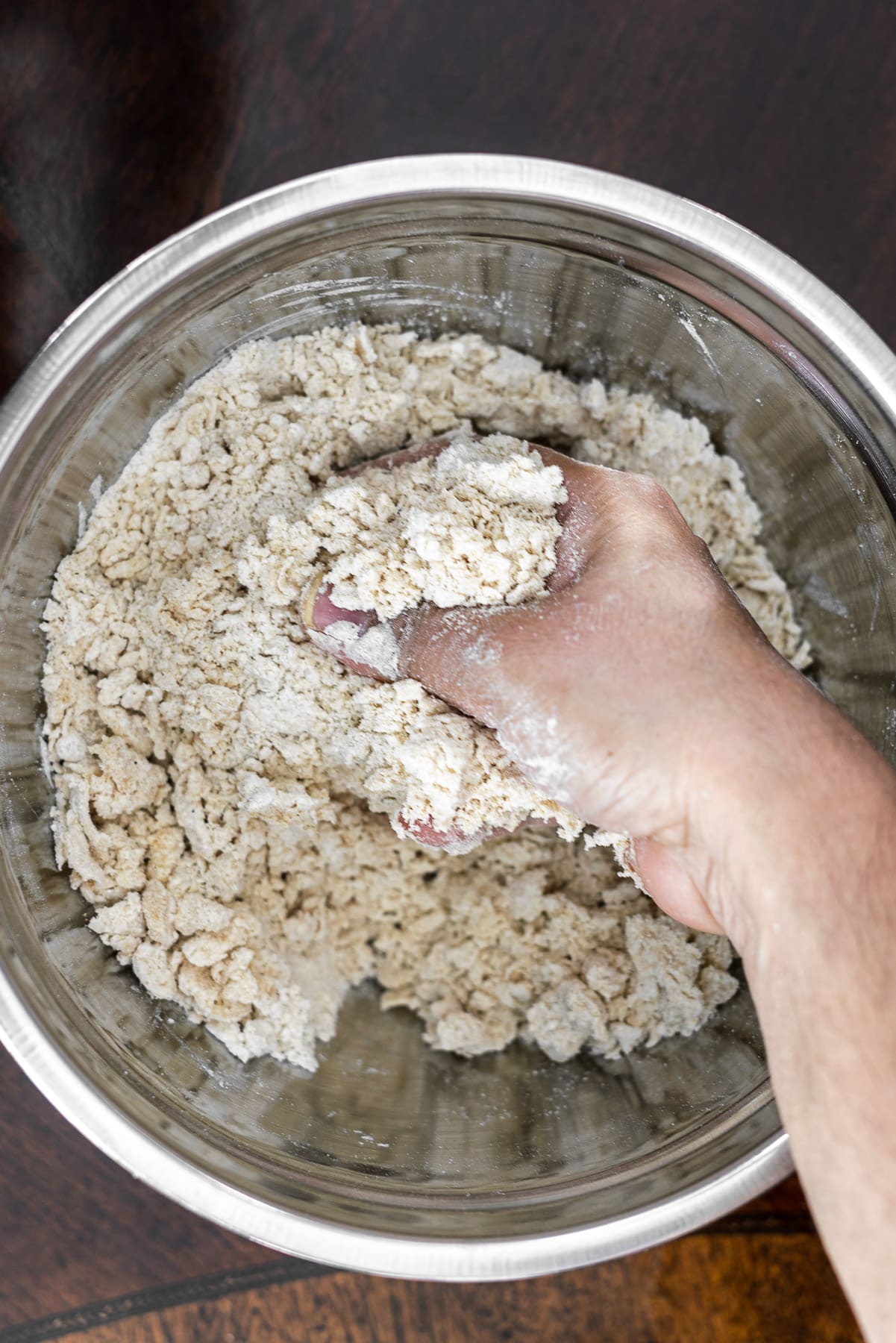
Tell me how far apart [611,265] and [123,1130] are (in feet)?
3.01

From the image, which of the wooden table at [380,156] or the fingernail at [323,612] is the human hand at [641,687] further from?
the wooden table at [380,156]

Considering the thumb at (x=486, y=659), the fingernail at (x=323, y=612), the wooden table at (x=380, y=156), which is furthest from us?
the wooden table at (x=380, y=156)

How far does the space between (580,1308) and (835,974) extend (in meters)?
0.74

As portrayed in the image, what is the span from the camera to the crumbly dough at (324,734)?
921 mm

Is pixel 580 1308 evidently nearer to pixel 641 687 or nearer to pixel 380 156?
pixel 641 687

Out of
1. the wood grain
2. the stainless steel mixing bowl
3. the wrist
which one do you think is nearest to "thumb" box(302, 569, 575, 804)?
the wrist

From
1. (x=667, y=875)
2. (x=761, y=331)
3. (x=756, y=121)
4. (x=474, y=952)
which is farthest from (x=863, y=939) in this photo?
(x=756, y=121)

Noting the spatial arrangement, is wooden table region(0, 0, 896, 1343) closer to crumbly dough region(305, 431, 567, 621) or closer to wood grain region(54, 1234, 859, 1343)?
wood grain region(54, 1234, 859, 1343)

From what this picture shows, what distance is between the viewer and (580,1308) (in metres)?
1.15

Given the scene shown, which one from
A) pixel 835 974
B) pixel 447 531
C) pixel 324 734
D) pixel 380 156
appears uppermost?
pixel 380 156

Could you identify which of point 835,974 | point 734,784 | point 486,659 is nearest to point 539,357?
point 486,659

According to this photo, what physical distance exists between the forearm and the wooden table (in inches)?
22.6

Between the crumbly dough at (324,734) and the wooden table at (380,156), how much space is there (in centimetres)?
32

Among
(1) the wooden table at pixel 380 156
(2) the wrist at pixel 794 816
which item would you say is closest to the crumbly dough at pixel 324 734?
(2) the wrist at pixel 794 816
